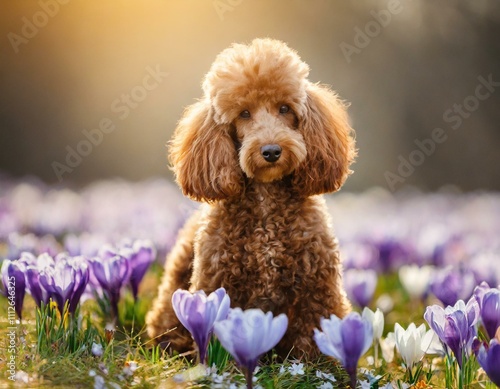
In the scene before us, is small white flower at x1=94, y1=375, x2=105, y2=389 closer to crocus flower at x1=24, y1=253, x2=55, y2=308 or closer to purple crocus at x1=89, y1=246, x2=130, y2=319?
crocus flower at x1=24, y1=253, x2=55, y2=308

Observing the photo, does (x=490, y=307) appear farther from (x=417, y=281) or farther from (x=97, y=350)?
(x=97, y=350)

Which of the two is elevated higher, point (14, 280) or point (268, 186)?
point (268, 186)

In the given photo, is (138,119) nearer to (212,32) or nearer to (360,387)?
(212,32)

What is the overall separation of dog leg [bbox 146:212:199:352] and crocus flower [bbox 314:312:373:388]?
148 centimetres

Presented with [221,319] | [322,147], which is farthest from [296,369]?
[322,147]

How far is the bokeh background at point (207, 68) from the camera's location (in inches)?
213

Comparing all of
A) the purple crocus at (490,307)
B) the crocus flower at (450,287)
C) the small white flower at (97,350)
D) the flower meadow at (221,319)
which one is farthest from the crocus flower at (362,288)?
the small white flower at (97,350)

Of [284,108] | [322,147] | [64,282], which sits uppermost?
[284,108]

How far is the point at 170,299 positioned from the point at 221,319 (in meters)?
1.27

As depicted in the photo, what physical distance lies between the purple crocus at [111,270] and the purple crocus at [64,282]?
299 millimetres

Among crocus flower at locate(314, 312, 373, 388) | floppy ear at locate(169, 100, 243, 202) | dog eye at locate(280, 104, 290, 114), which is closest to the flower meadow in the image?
crocus flower at locate(314, 312, 373, 388)

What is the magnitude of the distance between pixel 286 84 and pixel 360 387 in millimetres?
1463

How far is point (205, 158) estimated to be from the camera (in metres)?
3.48

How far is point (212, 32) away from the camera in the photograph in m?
5.55
